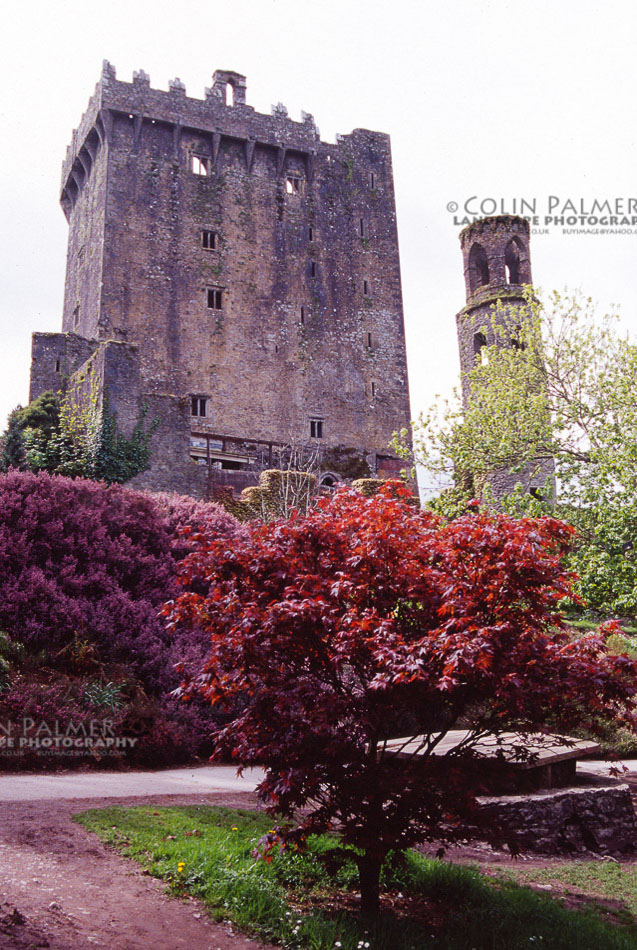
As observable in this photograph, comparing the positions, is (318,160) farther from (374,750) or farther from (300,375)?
(374,750)

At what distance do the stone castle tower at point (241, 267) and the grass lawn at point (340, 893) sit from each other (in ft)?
85.7

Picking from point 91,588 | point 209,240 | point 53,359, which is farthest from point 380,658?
point 209,240

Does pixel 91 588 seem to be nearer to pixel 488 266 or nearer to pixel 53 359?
pixel 53 359

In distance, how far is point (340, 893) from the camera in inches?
262

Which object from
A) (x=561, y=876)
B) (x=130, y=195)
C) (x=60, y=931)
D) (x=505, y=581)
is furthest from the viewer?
(x=130, y=195)

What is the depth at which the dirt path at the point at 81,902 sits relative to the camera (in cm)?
499

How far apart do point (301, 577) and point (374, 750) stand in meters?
→ 1.39

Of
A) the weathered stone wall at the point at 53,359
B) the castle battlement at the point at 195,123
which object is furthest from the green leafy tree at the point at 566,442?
the castle battlement at the point at 195,123

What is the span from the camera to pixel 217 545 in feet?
21.0

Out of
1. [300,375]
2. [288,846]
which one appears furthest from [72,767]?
[300,375]

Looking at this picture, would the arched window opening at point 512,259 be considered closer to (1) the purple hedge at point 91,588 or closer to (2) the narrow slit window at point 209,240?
(2) the narrow slit window at point 209,240

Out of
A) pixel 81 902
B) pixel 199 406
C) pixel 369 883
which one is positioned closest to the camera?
pixel 81 902

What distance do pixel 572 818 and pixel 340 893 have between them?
10.7 ft

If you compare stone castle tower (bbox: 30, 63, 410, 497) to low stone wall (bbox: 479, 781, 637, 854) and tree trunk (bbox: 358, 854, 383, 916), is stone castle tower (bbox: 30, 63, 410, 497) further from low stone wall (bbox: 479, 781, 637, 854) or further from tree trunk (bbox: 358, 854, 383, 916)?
tree trunk (bbox: 358, 854, 383, 916)
